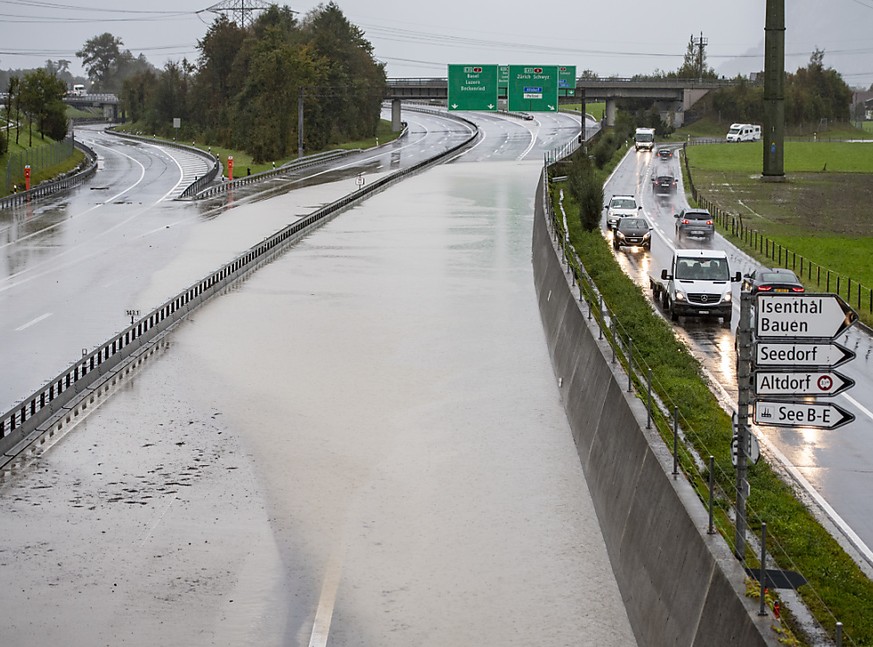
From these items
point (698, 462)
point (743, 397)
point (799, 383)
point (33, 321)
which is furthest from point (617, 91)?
point (799, 383)

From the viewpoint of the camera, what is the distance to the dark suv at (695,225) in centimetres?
6384

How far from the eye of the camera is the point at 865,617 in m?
16.7

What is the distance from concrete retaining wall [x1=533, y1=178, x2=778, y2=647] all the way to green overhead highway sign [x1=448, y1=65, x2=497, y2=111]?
78.8 meters

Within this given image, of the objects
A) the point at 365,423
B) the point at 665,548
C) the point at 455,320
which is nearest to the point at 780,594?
the point at 665,548

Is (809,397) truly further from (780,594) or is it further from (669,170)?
(669,170)

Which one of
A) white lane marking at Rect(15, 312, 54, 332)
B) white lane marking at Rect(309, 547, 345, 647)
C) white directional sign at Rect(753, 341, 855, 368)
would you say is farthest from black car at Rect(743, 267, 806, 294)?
white lane marking at Rect(15, 312, 54, 332)

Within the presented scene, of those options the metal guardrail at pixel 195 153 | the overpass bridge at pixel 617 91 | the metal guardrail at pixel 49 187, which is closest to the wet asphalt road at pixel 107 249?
the metal guardrail at pixel 49 187

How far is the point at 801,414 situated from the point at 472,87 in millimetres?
99908

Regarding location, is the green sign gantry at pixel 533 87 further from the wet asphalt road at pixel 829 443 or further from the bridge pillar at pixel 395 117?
the wet asphalt road at pixel 829 443

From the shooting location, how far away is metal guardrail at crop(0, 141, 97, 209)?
83694 mm

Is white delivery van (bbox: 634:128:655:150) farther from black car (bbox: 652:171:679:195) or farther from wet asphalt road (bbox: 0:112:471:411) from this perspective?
black car (bbox: 652:171:679:195)

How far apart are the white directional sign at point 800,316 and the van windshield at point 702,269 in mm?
27521

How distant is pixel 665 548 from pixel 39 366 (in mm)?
26338

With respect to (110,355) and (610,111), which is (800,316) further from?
(610,111)
